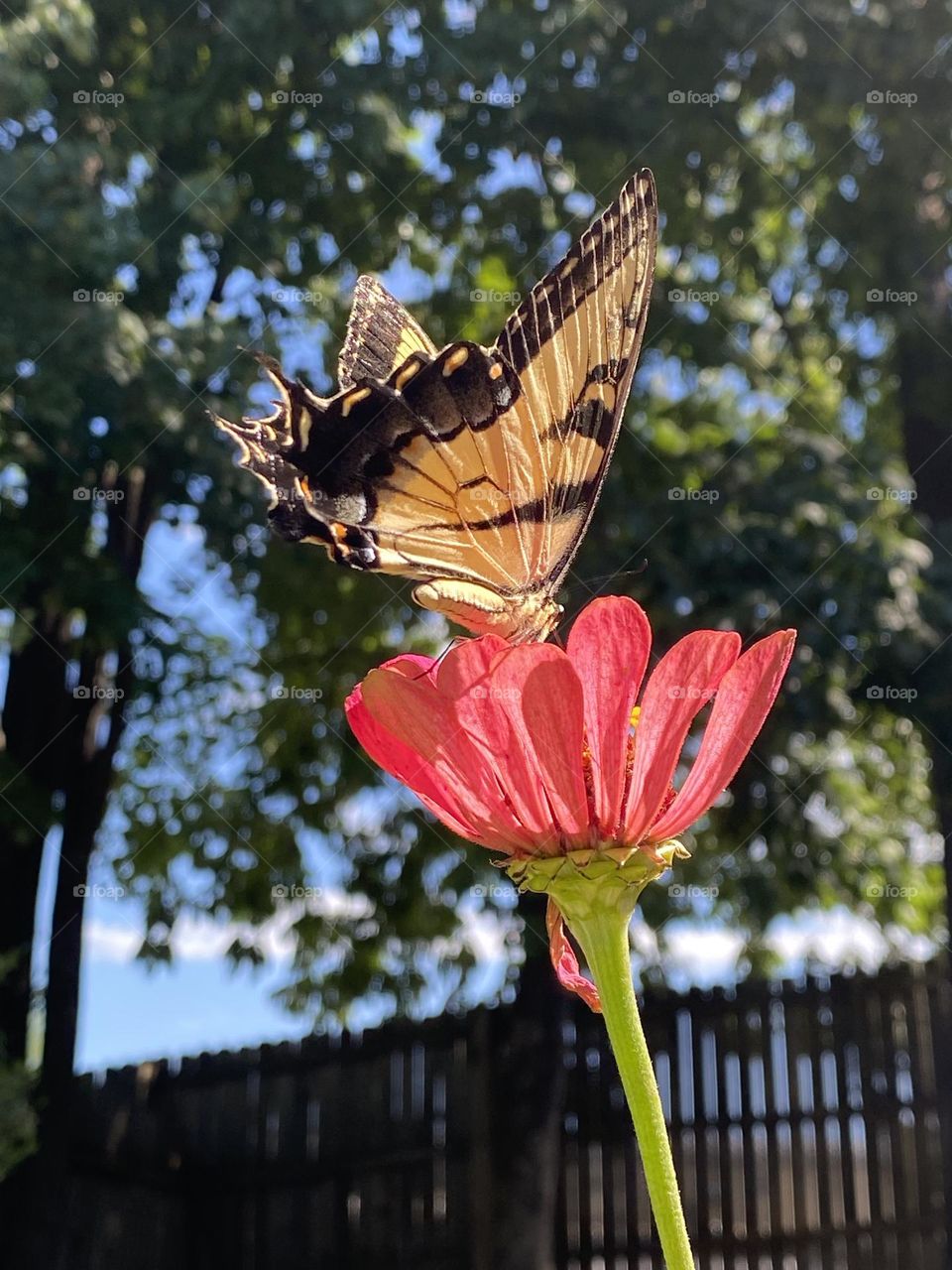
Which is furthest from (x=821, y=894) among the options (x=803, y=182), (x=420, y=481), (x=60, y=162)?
(x=420, y=481)

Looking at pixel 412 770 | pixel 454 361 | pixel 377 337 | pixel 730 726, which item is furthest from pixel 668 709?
pixel 377 337

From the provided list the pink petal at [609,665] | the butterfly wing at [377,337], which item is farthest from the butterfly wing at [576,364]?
the pink petal at [609,665]

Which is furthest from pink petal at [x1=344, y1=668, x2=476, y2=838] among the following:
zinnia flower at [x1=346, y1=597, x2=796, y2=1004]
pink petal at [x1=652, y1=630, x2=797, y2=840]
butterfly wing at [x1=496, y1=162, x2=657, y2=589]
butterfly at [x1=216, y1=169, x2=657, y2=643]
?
butterfly wing at [x1=496, y1=162, x2=657, y2=589]

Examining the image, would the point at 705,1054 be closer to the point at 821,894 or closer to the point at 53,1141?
the point at 821,894

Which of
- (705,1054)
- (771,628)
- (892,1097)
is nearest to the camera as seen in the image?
(771,628)

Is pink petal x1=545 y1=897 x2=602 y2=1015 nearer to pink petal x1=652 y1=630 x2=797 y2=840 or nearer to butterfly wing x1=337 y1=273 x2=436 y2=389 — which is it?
pink petal x1=652 y1=630 x2=797 y2=840

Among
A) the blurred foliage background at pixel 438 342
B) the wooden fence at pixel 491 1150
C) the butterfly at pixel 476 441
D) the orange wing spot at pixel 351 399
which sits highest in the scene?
the blurred foliage background at pixel 438 342

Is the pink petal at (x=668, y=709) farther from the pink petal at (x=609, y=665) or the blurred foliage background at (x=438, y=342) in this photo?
the blurred foliage background at (x=438, y=342)
